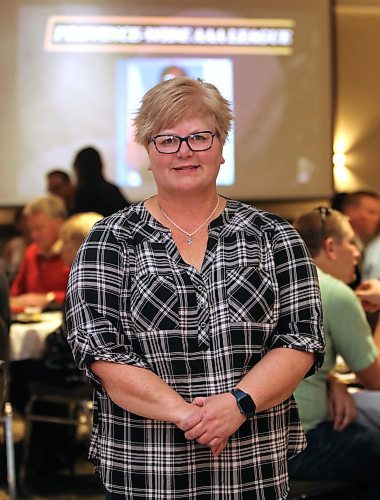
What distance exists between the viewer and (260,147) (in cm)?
797

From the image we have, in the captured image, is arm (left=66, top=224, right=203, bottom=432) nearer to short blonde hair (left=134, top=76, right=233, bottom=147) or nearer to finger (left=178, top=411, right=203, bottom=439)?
finger (left=178, top=411, right=203, bottom=439)

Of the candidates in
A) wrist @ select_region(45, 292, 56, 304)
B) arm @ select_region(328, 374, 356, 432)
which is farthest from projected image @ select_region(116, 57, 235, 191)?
arm @ select_region(328, 374, 356, 432)

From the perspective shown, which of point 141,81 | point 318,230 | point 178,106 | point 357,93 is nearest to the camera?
point 178,106

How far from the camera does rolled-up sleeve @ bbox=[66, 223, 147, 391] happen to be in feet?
6.61

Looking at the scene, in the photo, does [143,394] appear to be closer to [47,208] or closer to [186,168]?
[186,168]

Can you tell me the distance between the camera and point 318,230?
3260mm

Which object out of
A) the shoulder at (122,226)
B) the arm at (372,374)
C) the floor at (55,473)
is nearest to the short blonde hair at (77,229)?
the floor at (55,473)

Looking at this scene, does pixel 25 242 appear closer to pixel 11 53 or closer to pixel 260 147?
pixel 11 53

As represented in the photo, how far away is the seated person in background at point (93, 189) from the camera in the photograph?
6.89 m

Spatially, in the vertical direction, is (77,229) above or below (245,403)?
above

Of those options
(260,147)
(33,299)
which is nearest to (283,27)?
(260,147)

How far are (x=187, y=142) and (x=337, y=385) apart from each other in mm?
1398

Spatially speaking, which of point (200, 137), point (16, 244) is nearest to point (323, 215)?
point (200, 137)

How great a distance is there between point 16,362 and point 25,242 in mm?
1939
